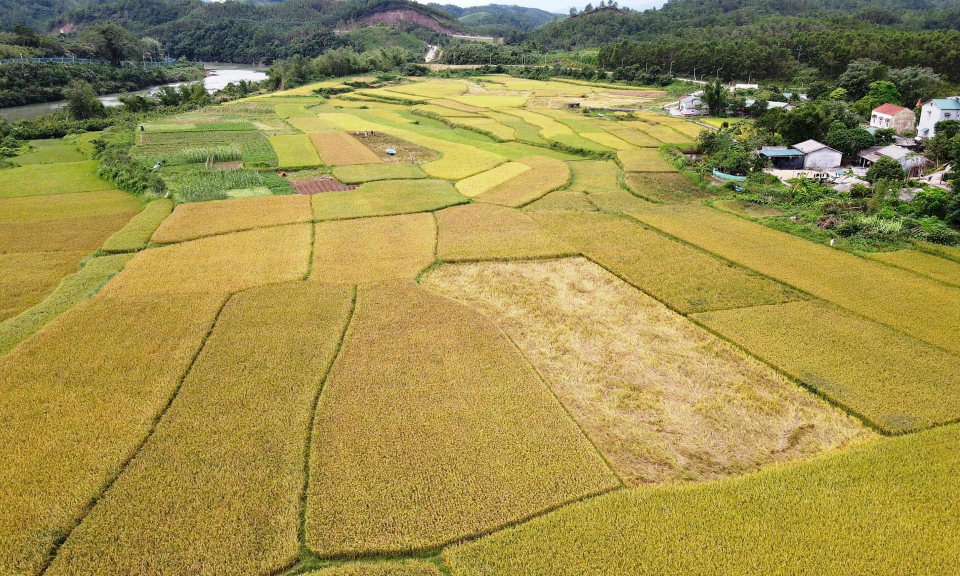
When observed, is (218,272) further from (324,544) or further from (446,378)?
(324,544)

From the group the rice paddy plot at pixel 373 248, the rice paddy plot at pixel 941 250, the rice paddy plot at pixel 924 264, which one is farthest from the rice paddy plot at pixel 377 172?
the rice paddy plot at pixel 941 250

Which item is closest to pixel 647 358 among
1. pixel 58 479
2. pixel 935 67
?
pixel 58 479

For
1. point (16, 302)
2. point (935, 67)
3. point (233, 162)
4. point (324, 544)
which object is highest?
point (935, 67)

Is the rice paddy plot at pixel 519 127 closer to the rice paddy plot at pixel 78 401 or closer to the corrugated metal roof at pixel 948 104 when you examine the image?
the corrugated metal roof at pixel 948 104

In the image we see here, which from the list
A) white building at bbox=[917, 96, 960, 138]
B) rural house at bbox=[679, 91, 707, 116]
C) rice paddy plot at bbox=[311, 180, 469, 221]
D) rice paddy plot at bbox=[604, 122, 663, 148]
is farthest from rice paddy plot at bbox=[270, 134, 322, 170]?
white building at bbox=[917, 96, 960, 138]

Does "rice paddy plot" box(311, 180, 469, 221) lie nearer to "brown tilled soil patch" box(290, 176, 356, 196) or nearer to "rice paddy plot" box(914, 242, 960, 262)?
"brown tilled soil patch" box(290, 176, 356, 196)
